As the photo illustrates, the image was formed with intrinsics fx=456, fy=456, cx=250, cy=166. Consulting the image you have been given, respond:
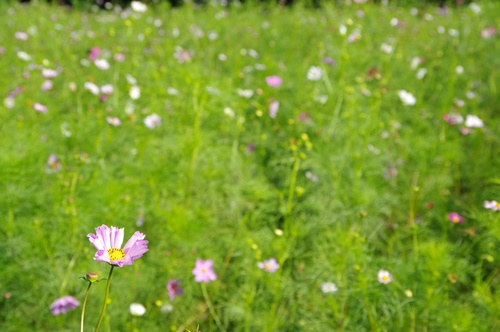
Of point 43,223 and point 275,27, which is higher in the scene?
point 43,223

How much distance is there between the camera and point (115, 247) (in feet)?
2.35

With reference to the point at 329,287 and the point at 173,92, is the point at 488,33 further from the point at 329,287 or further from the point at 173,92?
the point at 329,287

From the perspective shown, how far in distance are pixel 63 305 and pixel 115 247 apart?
83 centimetres

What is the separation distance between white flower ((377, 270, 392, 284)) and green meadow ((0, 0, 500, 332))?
0.01 meters

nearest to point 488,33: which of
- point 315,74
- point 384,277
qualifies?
point 315,74

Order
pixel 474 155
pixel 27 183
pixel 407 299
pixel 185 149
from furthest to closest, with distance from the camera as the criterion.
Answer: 1. pixel 474 155
2. pixel 185 149
3. pixel 27 183
4. pixel 407 299

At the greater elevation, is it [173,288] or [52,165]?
[52,165]

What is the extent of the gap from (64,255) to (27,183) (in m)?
0.37

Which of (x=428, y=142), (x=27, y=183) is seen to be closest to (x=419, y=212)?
(x=428, y=142)

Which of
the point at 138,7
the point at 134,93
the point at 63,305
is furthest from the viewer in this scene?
the point at 138,7

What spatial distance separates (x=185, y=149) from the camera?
6.46 ft

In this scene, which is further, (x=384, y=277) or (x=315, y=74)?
(x=315, y=74)

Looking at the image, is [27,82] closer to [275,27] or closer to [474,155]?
[275,27]

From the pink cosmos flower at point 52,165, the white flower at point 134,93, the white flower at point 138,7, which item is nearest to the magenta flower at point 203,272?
the pink cosmos flower at point 52,165
